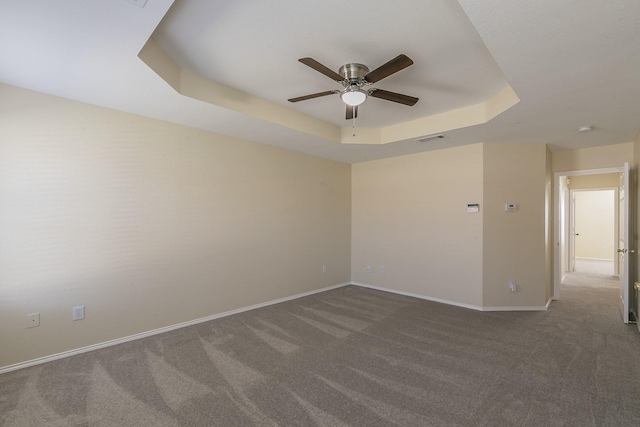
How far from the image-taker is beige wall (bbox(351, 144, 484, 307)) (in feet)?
14.1

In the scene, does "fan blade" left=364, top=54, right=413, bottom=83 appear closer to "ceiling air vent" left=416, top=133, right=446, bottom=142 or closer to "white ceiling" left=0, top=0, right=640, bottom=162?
"white ceiling" left=0, top=0, right=640, bottom=162

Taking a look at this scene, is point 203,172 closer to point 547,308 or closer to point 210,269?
point 210,269

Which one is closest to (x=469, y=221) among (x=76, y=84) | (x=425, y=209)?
(x=425, y=209)

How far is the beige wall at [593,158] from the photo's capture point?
407cm

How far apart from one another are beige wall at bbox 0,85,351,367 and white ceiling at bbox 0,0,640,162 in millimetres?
327

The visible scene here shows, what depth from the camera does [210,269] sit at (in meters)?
3.67

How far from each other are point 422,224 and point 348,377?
10.1 ft

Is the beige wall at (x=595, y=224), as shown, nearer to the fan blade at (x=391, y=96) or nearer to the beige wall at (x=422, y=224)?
the beige wall at (x=422, y=224)

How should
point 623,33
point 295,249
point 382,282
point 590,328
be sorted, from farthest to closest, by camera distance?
point 382,282
point 295,249
point 590,328
point 623,33

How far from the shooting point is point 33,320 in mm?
2521

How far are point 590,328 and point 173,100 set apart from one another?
5.24m

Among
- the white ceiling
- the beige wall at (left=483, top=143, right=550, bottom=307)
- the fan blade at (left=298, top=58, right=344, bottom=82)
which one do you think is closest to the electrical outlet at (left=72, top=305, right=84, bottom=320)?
the white ceiling

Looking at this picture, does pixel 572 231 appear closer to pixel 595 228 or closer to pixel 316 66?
pixel 595 228

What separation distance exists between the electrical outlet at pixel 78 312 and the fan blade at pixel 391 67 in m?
3.34
